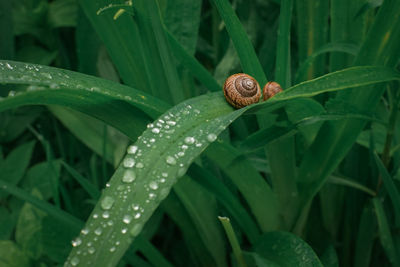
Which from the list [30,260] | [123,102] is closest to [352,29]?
[123,102]

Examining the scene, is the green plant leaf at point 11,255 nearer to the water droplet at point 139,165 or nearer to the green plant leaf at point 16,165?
the green plant leaf at point 16,165

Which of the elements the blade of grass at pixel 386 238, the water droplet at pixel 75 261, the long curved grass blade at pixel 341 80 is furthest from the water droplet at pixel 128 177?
the blade of grass at pixel 386 238

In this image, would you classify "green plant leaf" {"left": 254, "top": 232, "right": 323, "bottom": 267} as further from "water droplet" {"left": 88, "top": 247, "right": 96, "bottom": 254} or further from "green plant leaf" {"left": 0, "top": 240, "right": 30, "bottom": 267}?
"green plant leaf" {"left": 0, "top": 240, "right": 30, "bottom": 267}

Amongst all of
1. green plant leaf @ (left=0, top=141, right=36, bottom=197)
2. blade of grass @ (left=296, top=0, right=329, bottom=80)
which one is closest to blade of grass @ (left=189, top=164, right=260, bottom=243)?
blade of grass @ (left=296, top=0, right=329, bottom=80)

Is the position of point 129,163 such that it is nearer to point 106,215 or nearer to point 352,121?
point 106,215

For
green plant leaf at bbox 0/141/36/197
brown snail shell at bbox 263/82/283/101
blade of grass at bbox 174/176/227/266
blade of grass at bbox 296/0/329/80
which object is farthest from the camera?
green plant leaf at bbox 0/141/36/197

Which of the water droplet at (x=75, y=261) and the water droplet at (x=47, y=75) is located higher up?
the water droplet at (x=47, y=75)

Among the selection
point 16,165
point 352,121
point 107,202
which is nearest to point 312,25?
point 352,121
